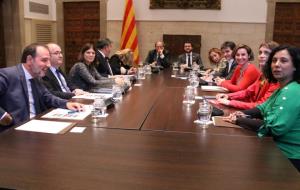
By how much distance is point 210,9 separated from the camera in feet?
25.3

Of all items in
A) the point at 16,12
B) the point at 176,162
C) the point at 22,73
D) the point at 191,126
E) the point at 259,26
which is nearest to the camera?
the point at 176,162

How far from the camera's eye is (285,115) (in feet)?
6.48

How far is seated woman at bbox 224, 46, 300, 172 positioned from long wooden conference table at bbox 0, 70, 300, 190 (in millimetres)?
99

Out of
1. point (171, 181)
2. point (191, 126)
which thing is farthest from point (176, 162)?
point (191, 126)

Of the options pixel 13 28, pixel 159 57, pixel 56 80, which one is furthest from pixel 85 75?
pixel 13 28

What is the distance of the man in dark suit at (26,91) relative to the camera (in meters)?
2.48

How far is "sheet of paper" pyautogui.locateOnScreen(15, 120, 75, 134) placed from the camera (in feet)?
6.61

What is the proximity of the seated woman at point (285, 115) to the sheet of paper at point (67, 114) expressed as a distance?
1.05 m

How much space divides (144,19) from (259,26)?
2764mm

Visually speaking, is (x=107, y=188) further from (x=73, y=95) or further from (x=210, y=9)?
(x=210, y=9)

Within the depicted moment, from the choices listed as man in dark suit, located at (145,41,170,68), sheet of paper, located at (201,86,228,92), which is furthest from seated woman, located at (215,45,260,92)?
man in dark suit, located at (145,41,170,68)

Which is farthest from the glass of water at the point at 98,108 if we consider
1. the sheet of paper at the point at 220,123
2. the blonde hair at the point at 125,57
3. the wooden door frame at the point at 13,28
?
the wooden door frame at the point at 13,28

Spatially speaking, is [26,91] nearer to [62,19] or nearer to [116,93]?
[116,93]

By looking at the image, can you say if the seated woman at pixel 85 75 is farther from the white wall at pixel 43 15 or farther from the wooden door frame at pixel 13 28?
the white wall at pixel 43 15
